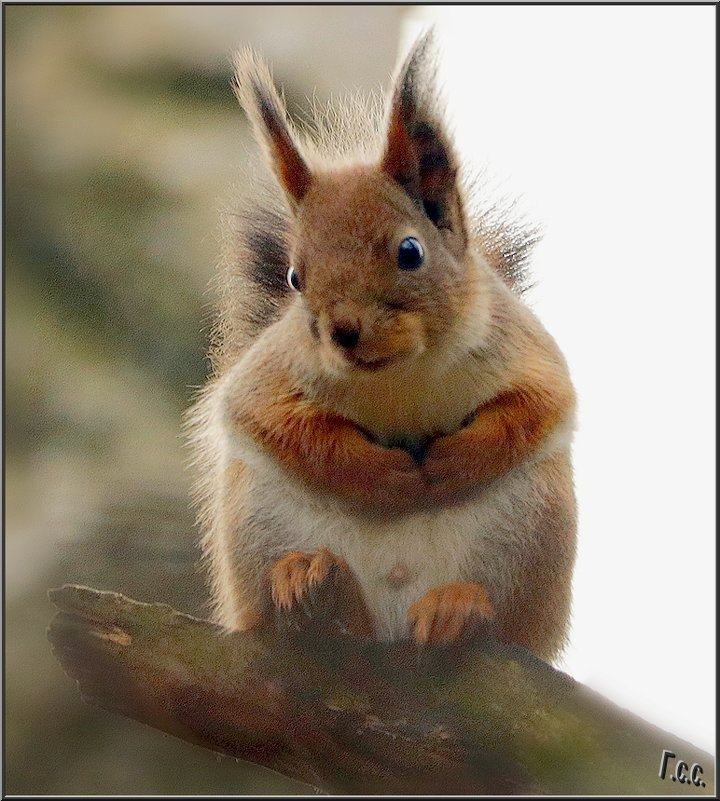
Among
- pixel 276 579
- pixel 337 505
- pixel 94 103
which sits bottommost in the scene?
pixel 276 579

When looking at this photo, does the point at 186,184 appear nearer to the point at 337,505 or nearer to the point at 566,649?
the point at 337,505

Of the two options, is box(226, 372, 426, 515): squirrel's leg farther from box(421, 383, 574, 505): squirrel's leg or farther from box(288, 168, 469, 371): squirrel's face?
box(288, 168, 469, 371): squirrel's face

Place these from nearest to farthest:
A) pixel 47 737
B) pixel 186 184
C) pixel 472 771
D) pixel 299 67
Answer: pixel 472 771 → pixel 47 737 → pixel 299 67 → pixel 186 184

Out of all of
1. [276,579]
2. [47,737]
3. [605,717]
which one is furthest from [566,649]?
[47,737]

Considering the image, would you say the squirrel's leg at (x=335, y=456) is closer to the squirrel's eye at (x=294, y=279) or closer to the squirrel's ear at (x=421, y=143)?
the squirrel's eye at (x=294, y=279)

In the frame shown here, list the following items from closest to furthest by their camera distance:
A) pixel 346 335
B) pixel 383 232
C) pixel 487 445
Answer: pixel 346 335 → pixel 383 232 → pixel 487 445

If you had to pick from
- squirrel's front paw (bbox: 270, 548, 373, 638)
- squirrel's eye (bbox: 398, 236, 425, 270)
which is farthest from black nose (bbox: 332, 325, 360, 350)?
squirrel's front paw (bbox: 270, 548, 373, 638)

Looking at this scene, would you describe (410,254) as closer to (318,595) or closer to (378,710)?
(318,595)

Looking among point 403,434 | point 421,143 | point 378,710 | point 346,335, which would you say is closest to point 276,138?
point 421,143
